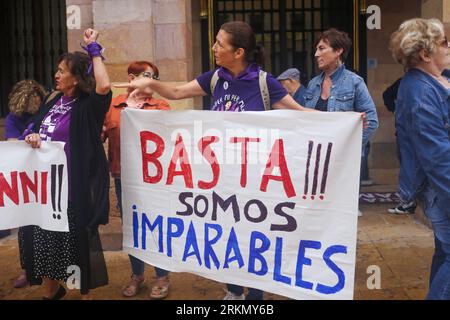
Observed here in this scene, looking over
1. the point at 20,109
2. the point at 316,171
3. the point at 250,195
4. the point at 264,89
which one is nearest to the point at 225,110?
the point at 264,89

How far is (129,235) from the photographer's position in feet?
12.6

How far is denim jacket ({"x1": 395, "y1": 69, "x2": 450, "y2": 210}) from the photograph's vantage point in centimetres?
305

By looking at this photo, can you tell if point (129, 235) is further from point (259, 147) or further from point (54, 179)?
point (259, 147)

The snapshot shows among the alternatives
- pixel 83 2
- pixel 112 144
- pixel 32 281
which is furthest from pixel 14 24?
pixel 32 281

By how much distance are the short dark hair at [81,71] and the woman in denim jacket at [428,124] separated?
1.99m

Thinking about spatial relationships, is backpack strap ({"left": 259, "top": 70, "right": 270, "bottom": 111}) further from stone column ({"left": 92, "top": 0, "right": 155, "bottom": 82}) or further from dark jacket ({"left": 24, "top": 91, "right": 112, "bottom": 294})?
stone column ({"left": 92, "top": 0, "right": 155, "bottom": 82})

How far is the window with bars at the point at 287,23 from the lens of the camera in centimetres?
898

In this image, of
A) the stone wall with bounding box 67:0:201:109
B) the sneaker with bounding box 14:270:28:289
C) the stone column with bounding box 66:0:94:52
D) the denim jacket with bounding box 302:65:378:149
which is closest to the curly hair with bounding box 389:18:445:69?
the denim jacket with bounding box 302:65:378:149

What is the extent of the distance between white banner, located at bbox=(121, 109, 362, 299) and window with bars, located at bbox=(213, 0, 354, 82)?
18.6 ft

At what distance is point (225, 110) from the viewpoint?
3.55m

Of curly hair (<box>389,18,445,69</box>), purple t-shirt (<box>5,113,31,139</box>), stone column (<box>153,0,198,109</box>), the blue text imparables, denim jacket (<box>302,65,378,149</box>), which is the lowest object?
the blue text imparables

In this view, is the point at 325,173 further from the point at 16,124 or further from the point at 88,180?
the point at 16,124

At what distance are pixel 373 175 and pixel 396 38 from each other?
5.96 m

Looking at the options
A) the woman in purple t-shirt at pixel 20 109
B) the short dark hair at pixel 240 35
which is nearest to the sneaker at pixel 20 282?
the woman in purple t-shirt at pixel 20 109
